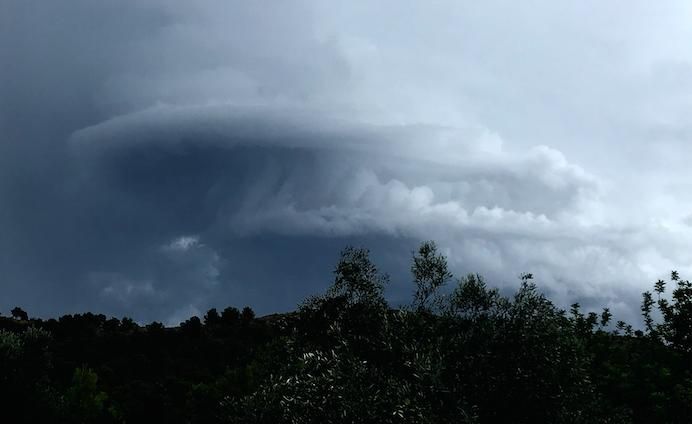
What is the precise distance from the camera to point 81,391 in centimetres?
4534

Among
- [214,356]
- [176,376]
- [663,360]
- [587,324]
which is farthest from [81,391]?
[663,360]

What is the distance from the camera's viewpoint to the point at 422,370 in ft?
81.5

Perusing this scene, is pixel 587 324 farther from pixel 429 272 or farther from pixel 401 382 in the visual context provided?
pixel 401 382

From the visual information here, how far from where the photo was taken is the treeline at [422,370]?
2556 cm

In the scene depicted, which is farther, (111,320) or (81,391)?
(111,320)

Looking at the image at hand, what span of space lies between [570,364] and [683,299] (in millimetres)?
24652

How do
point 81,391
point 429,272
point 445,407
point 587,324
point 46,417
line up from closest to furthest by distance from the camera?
point 445,407, point 429,272, point 46,417, point 81,391, point 587,324

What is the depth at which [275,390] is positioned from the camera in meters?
28.1

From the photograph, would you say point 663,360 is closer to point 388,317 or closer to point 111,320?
point 388,317

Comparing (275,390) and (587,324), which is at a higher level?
(587,324)

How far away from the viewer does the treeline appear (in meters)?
25.6

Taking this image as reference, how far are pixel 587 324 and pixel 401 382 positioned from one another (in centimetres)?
2942

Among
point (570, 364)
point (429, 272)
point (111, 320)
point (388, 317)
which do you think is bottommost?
point (570, 364)

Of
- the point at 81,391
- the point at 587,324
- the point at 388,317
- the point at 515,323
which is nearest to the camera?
the point at 515,323
